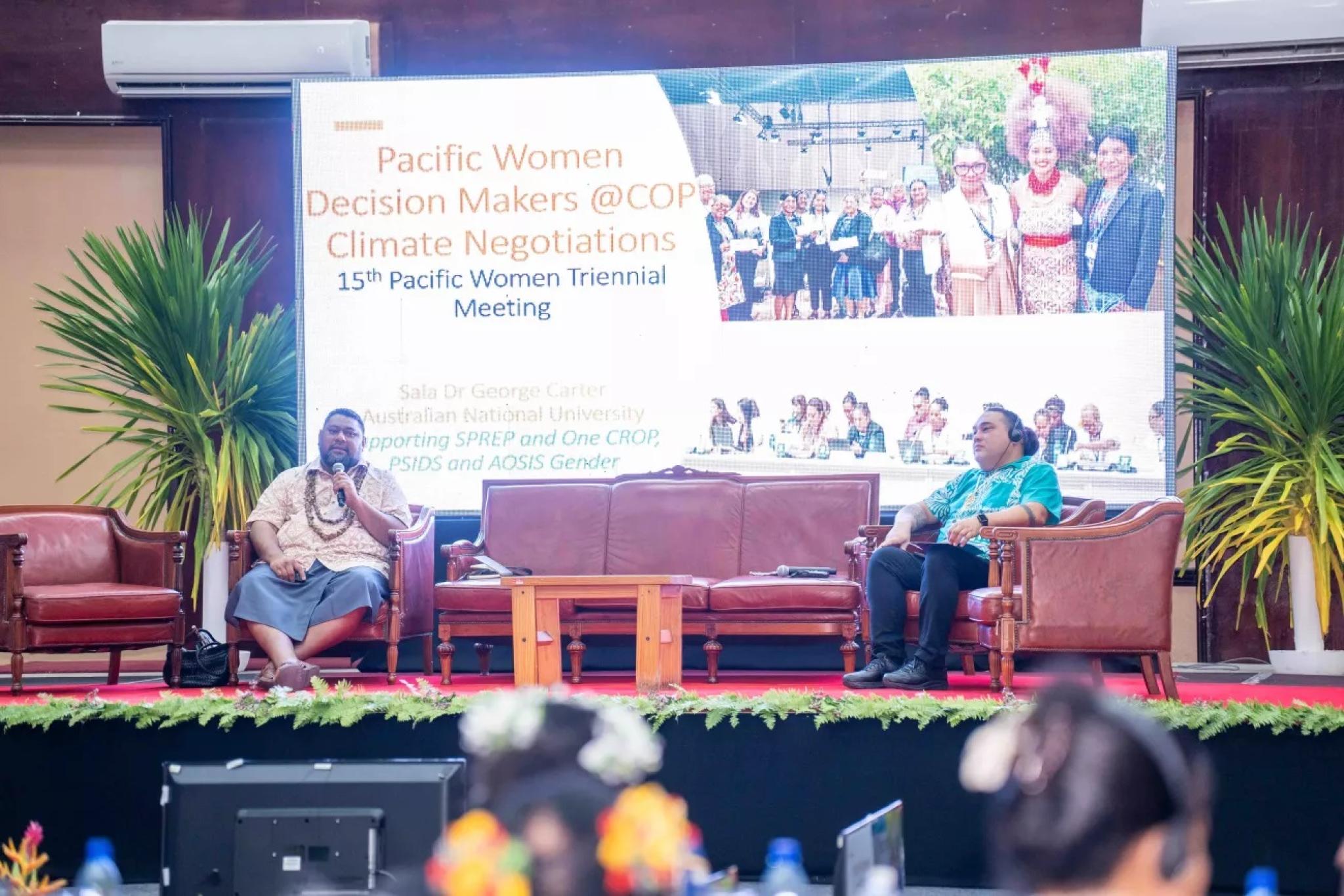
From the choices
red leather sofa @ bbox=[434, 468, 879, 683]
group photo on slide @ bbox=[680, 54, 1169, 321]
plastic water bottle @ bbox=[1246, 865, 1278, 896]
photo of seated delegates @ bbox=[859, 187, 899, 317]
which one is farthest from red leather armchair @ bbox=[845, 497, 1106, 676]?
plastic water bottle @ bbox=[1246, 865, 1278, 896]

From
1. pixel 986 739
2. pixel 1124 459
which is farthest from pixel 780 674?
pixel 986 739

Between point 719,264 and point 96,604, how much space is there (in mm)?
2865

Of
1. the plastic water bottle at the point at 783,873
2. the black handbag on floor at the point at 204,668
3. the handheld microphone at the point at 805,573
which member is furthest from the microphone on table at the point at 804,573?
the plastic water bottle at the point at 783,873

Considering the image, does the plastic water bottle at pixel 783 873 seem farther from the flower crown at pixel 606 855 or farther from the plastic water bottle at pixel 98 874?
the flower crown at pixel 606 855

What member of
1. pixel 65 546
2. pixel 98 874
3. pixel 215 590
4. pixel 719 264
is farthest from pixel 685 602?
pixel 98 874

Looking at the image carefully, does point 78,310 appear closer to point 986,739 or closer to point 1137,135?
point 1137,135

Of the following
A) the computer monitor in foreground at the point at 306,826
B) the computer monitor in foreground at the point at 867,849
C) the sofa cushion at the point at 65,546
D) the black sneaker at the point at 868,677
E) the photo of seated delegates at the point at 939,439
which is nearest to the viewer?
the computer monitor in foreground at the point at 867,849

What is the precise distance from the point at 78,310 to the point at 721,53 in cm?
346

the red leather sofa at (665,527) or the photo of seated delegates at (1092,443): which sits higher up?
the photo of seated delegates at (1092,443)

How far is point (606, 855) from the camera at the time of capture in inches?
34.7

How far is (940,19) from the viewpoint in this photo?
6750 mm

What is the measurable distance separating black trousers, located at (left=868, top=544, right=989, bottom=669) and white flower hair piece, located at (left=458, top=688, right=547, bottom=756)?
13.0 feet

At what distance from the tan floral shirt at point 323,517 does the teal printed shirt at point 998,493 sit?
6.79 ft

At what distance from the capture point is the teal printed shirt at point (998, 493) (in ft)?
16.6
